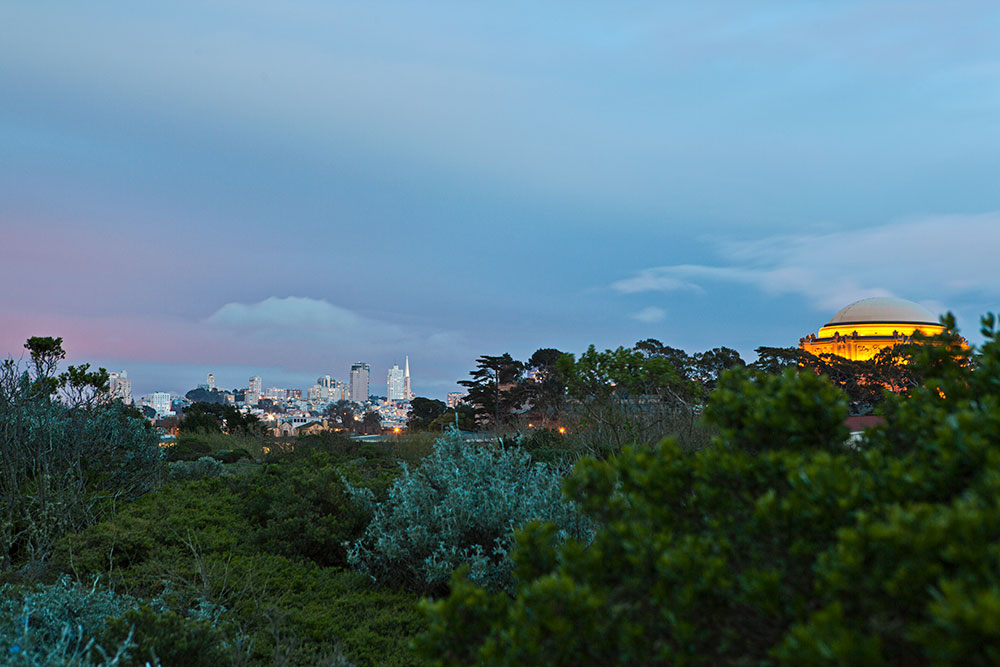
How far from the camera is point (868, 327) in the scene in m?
61.5

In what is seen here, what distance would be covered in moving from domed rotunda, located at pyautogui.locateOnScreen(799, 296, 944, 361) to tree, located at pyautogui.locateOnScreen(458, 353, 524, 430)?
27332 mm

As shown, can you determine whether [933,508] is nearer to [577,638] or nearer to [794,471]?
[794,471]

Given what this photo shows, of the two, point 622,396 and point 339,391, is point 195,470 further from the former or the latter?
point 339,391

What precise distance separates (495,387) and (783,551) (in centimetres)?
3728

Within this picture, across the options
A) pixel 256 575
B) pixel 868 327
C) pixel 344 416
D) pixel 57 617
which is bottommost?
pixel 256 575

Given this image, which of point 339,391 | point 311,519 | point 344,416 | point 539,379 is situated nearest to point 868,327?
point 539,379

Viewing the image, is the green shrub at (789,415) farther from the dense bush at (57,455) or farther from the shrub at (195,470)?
the shrub at (195,470)

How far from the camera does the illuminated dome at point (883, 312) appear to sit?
64250mm

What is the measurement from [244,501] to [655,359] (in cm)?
514

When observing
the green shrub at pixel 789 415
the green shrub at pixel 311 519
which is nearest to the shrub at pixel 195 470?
the green shrub at pixel 311 519

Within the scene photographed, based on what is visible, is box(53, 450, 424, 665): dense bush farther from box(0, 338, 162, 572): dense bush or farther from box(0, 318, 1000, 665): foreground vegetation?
box(0, 338, 162, 572): dense bush

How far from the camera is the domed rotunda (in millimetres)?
56406

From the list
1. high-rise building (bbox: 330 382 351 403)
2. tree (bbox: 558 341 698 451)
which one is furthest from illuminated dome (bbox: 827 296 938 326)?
high-rise building (bbox: 330 382 351 403)

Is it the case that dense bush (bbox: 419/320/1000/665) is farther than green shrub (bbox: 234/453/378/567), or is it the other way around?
green shrub (bbox: 234/453/378/567)
